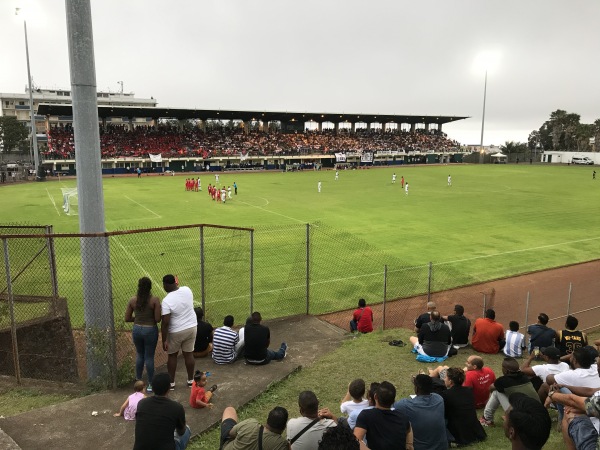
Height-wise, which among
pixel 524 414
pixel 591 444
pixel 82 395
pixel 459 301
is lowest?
pixel 459 301

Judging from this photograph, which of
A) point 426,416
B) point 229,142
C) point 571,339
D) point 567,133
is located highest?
point 567,133

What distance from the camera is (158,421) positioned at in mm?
5027

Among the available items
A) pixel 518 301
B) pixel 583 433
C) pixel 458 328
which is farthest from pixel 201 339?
pixel 518 301

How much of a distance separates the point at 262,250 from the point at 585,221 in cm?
2278

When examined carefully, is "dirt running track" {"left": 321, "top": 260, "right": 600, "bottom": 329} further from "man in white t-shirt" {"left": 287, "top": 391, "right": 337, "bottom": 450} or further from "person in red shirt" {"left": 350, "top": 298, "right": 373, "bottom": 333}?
"man in white t-shirt" {"left": 287, "top": 391, "right": 337, "bottom": 450}

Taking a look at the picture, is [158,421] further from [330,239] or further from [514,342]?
[330,239]

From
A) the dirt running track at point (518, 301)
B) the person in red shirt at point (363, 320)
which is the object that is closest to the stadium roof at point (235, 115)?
the dirt running track at point (518, 301)

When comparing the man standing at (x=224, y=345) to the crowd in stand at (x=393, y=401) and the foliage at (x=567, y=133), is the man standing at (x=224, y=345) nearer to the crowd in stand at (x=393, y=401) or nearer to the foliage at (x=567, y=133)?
the crowd in stand at (x=393, y=401)

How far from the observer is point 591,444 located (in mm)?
5023

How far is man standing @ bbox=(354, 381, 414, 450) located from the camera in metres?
5.13

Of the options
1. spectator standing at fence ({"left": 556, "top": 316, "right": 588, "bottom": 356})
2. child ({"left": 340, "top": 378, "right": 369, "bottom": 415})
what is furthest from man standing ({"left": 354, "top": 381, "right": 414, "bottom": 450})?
spectator standing at fence ({"left": 556, "top": 316, "right": 588, "bottom": 356})

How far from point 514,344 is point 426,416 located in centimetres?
529

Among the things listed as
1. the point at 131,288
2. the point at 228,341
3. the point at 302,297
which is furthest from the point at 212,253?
the point at 228,341

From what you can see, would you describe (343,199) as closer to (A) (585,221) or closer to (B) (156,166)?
(A) (585,221)
